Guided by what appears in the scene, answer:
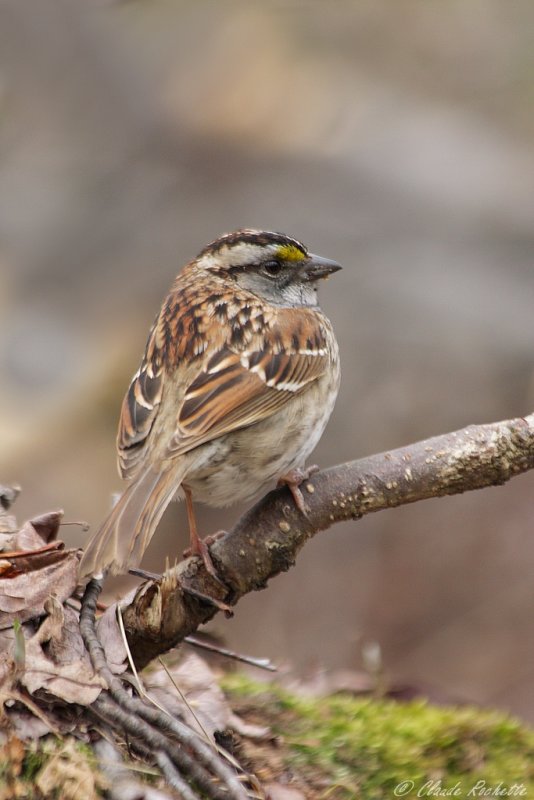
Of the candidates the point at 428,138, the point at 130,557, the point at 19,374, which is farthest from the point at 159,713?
the point at 428,138

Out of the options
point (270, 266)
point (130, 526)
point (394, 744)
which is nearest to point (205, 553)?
point (130, 526)

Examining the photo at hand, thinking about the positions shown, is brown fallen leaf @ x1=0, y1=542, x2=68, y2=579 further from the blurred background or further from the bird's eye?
the blurred background

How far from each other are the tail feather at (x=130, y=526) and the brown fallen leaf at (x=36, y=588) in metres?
0.15

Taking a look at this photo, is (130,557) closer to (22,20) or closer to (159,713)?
(159,713)

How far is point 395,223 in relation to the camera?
906cm

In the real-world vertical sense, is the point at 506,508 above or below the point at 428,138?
below

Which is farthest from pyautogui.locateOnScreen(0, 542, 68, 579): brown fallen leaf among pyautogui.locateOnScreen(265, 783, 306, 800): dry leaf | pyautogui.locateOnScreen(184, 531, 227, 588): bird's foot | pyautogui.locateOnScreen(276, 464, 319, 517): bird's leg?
pyautogui.locateOnScreen(265, 783, 306, 800): dry leaf

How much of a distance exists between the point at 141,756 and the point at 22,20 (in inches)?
333

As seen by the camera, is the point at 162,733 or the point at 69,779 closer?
the point at 69,779

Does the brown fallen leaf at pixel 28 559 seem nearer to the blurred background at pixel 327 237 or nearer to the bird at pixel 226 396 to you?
the bird at pixel 226 396

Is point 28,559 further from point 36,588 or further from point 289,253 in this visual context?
point 289,253

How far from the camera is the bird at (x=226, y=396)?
346 cm

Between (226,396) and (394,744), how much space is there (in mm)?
1358

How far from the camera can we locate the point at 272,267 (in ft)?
15.0
